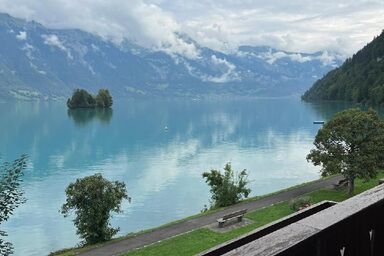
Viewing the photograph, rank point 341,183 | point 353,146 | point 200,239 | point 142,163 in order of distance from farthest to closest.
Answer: point 142,163
point 341,183
point 353,146
point 200,239

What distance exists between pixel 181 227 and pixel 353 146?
53.1 ft

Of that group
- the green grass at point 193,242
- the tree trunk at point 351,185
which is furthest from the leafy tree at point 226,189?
the tree trunk at point 351,185

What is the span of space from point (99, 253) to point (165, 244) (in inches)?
163

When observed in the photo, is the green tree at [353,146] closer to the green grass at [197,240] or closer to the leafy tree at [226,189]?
the green grass at [197,240]

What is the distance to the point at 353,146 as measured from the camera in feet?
131

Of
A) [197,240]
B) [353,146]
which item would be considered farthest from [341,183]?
[197,240]

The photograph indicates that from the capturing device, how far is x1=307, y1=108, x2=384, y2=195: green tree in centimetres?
3900

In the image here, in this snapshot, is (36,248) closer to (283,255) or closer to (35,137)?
(283,255)

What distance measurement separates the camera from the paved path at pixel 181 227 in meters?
30.4

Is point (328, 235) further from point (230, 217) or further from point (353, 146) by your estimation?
point (353, 146)

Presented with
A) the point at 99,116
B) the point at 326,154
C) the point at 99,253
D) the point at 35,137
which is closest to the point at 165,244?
the point at 99,253

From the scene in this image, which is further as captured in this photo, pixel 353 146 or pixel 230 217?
pixel 353 146

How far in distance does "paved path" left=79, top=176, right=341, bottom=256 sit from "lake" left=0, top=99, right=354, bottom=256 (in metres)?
7.86

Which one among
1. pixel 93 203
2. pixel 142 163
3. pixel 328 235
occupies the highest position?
pixel 328 235
